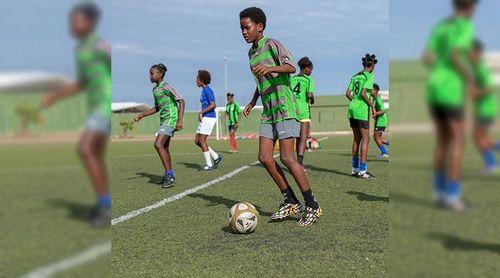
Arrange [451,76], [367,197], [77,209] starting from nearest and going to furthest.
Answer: [451,76] → [77,209] → [367,197]

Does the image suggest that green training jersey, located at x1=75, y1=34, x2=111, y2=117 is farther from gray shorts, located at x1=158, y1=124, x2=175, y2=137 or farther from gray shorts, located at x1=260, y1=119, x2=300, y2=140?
gray shorts, located at x1=158, y1=124, x2=175, y2=137

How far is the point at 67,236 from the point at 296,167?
391 cm

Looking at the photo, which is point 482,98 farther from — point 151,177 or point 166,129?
point 151,177

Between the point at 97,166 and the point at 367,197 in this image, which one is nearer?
the point at 97,166

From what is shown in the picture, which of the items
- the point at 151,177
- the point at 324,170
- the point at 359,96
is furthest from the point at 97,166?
the point at 324,170

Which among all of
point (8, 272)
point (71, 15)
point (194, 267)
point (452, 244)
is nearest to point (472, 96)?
point (452, 244)

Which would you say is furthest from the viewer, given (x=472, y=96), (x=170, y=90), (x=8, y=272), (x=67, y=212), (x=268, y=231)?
(x=170, y=90)

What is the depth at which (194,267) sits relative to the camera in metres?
3.30

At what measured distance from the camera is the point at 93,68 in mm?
650

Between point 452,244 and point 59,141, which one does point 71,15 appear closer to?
point 59,141

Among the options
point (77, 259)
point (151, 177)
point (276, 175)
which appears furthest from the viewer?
point (151, 177)

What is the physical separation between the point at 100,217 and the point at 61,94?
9.0 inches

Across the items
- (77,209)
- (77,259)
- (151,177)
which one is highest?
(77,209)

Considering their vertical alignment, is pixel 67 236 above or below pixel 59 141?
below
